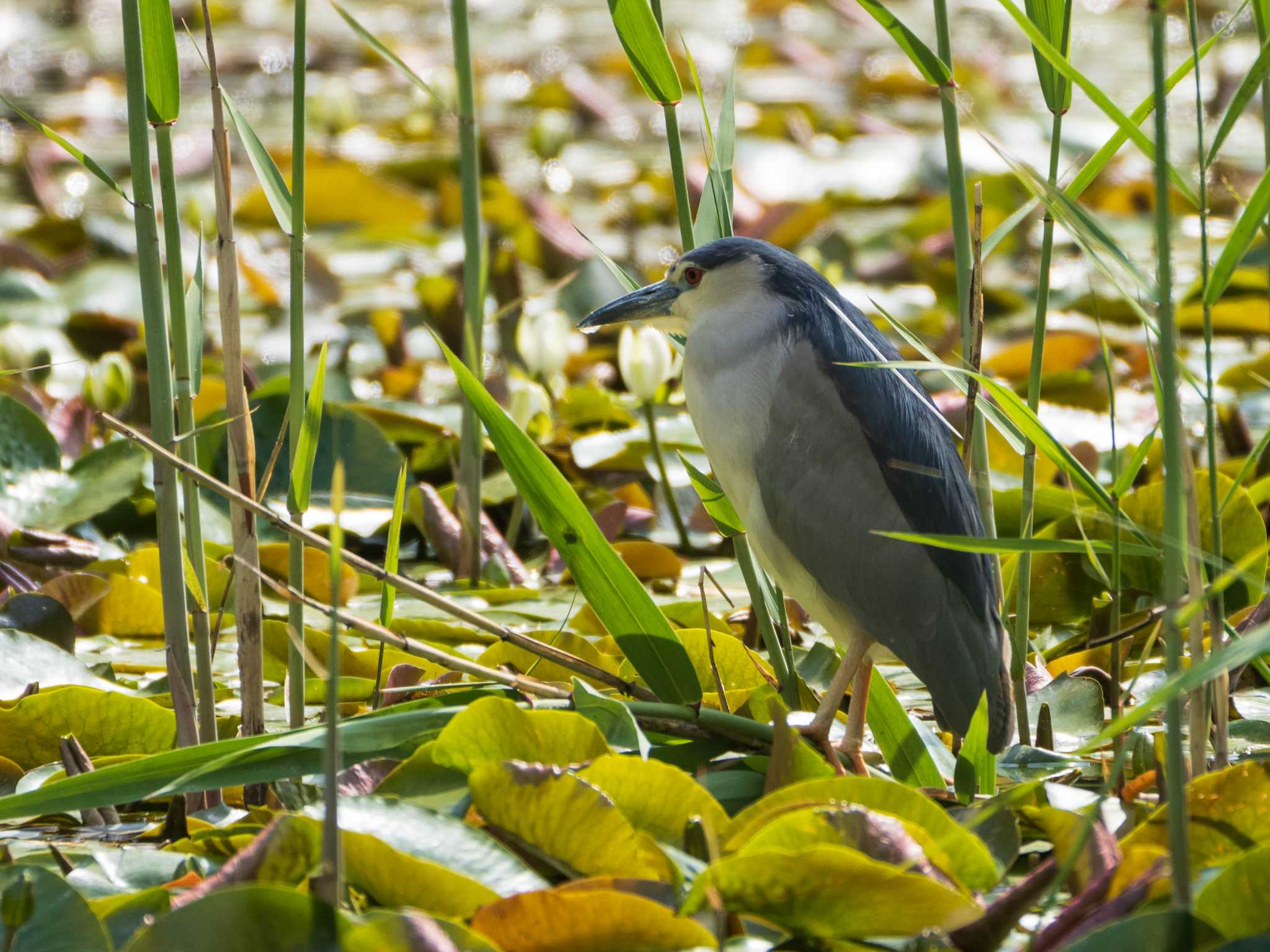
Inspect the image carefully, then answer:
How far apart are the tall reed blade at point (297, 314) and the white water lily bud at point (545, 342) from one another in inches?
62.6

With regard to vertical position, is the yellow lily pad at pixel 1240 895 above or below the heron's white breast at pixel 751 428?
below

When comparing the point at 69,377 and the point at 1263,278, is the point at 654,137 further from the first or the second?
the point at 69,377

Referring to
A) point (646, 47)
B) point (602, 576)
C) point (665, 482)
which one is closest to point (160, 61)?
point (646, 47)

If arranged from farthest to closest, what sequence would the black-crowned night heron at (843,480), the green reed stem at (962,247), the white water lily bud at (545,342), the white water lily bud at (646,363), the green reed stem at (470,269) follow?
the white water lily bud at (545,342) → the white water lily bud at (646,363) → the green reed stem at (470,269) → the black-crowned night heron at (843,480) → the green reed stem at (962,247)

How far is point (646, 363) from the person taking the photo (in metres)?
3.26

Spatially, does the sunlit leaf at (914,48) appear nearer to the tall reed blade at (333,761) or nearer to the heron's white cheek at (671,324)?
the heron's white cheek at (671,324)

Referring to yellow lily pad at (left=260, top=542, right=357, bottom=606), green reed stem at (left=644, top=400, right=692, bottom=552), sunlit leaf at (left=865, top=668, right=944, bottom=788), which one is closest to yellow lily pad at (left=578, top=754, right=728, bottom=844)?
sunlit leaf at (left=865, top=668, right=944, bottom=788)

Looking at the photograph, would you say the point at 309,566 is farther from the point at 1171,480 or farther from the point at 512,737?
the point at 1171,480

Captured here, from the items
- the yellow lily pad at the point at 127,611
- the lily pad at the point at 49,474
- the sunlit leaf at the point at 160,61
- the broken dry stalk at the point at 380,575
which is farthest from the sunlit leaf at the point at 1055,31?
the lily pad at the point at 49,474

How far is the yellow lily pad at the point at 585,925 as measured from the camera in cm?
141

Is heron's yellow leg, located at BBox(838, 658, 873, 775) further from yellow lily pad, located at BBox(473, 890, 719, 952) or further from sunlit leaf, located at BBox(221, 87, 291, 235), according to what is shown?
sunlit leaf, located at BBox(221, 87, 291, 235)

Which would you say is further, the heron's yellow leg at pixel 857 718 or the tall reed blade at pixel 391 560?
the heron's yellow leg at pixel 857 718

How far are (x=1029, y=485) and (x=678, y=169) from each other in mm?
711

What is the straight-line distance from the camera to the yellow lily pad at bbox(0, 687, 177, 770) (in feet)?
6.72
